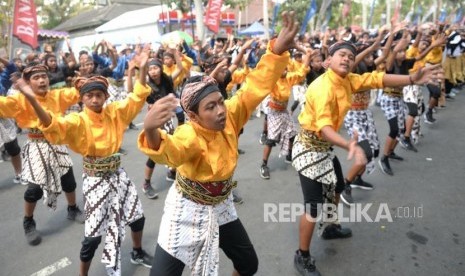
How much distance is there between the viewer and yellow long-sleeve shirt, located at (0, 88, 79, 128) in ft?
11.5

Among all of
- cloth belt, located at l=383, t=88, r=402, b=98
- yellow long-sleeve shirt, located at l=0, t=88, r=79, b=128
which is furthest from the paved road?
yellow long-sleeve shirt, located at l=0, t=88, r=79, b=128

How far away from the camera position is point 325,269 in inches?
129

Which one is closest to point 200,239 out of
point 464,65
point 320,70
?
point 320,70

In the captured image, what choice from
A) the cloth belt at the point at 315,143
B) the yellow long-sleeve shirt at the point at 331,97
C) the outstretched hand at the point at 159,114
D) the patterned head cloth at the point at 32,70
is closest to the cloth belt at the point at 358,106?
Answer: the yellow long-sleeve shirt at the point at 331,97

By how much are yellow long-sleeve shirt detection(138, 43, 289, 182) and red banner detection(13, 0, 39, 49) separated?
270 inches

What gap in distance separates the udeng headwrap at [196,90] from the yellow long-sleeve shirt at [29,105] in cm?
209

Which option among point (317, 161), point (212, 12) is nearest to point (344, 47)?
point (317, 161)

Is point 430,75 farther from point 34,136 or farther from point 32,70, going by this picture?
point 34,136

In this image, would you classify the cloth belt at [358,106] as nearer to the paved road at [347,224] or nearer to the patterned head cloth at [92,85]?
the paved road at [347,224]

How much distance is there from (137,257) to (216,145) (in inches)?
74.5

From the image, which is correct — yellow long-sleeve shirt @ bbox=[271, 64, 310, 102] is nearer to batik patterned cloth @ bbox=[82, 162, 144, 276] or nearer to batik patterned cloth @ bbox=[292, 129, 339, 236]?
batik patterned cloth @ bbox=[292, 129, 339, 236]

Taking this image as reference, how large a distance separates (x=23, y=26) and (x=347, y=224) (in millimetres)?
7409

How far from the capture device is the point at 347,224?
4.07m

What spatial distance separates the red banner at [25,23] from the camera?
720 cm
